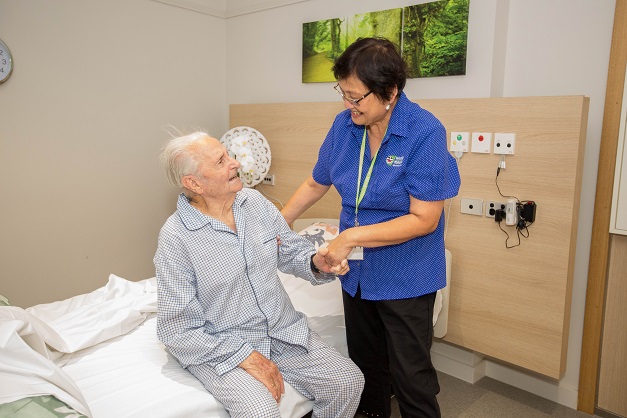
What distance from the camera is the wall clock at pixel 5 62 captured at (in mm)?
3010

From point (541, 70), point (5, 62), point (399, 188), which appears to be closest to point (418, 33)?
point (541, 70)

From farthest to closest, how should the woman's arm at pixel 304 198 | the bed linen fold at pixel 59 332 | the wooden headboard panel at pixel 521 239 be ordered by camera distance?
the wooden headboard panel at pixel 521 239 < the woman's arm at pixel 304 198 < the bed linen fold at pixel 59 332

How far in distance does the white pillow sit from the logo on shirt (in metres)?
1.16

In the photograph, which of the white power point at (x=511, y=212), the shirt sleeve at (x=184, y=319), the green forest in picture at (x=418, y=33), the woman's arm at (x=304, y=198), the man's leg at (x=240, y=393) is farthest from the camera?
the green forest in picture at (x=418, y=33)

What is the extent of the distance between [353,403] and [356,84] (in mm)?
1126

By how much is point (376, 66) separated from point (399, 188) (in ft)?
1.35

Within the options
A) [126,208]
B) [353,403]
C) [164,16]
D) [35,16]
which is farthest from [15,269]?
[353,403]

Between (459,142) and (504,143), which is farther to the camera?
(459,142)

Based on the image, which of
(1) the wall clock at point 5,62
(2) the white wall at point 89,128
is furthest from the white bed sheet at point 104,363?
(1) the wall clock at point 5,62

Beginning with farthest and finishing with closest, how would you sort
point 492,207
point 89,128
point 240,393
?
point 89,128 < point 492,207 < point 240,393

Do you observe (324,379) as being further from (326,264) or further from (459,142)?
(459,142)

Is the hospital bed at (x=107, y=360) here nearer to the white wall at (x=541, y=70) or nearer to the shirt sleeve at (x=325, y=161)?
the shirt sleeve at (x=325, y=161)

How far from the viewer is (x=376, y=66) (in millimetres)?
1696

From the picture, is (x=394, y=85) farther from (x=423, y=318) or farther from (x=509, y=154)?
(x=509, y=154)
